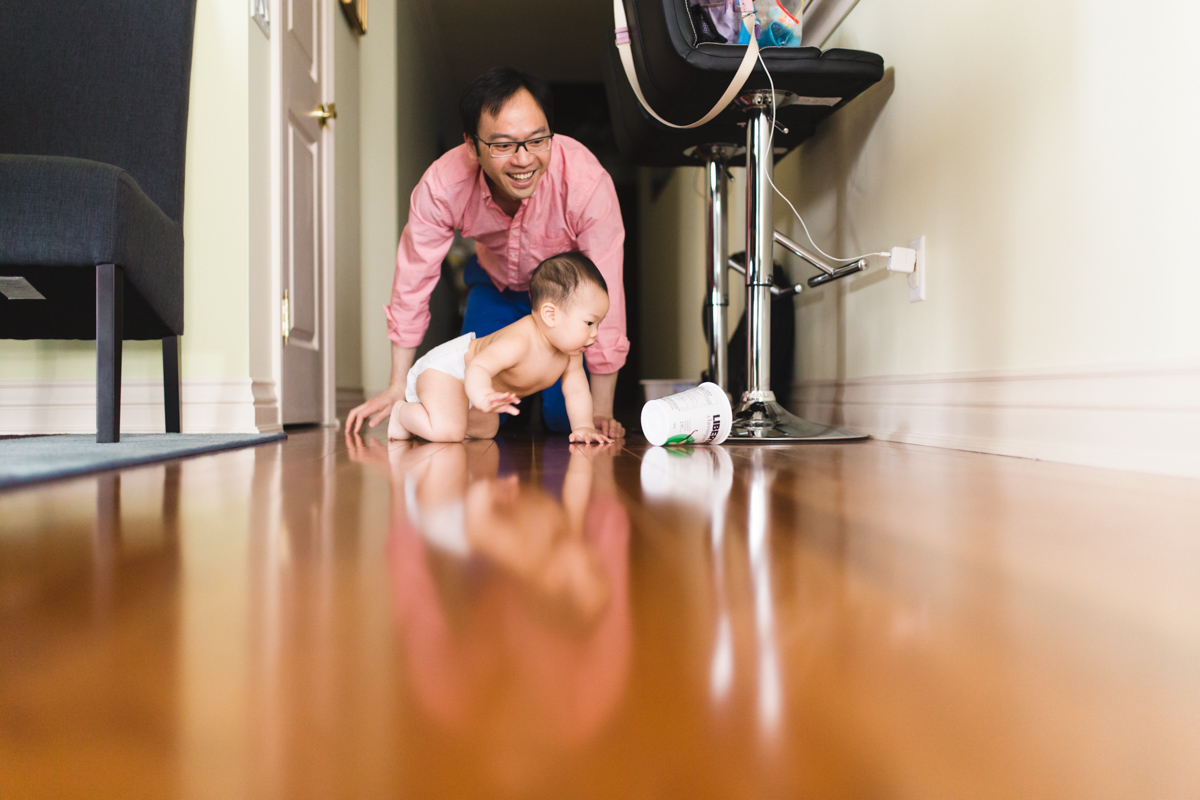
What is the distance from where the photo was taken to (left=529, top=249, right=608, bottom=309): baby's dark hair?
139cm

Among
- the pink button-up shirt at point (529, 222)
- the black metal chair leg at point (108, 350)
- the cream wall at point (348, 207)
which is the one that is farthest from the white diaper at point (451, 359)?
the cream wall at point (348, 207)

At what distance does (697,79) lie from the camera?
133 cm

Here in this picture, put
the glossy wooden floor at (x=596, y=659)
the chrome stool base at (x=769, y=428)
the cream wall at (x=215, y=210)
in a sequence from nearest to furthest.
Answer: the glossy wooden floor at (x=596, y=659) → the chrome stool base at (x=769, y=428) → the cream wall at (x=215, y=210)

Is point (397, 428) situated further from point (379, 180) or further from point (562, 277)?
point (379, 180)

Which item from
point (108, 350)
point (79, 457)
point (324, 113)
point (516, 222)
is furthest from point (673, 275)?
point (79, 457)

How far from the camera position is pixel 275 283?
6.61 ft

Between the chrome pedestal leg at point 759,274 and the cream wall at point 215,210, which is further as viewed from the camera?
the cream wall at point 215,210

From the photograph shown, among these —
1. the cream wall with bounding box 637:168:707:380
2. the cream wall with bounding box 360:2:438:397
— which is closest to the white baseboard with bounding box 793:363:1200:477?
the cream wall with bounding box 637:168:707:380

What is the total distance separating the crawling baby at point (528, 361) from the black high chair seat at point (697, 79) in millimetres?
354

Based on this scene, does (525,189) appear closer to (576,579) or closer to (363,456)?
(363,456)

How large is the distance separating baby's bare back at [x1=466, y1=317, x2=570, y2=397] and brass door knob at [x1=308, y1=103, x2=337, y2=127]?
1.49 metres

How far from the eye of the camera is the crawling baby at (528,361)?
1.38m

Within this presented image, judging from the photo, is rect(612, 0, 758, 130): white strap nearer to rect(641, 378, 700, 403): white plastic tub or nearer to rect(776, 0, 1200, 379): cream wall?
rect(776, 0, 1200, 379): cream wall

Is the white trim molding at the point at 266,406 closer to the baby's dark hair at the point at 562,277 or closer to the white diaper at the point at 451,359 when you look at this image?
the white diaper at the point at 451,359
